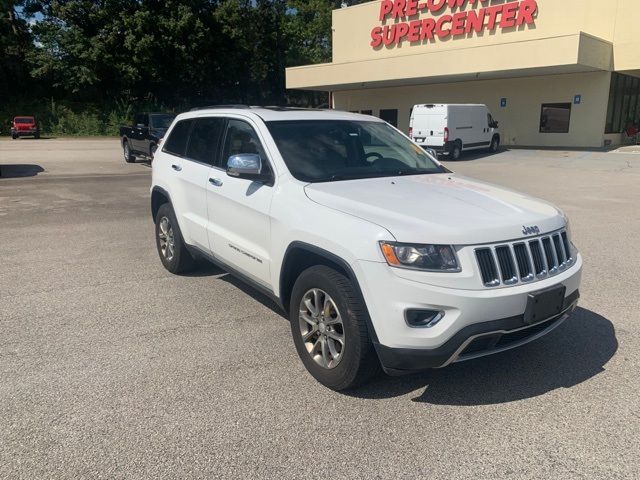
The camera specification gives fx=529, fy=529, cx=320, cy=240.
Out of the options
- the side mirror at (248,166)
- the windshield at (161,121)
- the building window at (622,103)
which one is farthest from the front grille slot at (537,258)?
the building window at (622,103)

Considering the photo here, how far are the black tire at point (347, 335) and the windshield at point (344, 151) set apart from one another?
83 centimetres

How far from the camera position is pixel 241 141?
4.52 m

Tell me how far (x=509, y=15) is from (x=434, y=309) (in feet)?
91.6

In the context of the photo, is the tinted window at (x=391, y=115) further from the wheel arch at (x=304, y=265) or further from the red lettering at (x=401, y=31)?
the wheel arch at (x=304, y=265)

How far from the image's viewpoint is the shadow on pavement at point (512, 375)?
3.38 metres

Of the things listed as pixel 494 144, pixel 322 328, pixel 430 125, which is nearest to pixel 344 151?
pixel 322 328

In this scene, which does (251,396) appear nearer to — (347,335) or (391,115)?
(347,335)

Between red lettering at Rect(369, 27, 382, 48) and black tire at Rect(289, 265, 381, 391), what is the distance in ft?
105

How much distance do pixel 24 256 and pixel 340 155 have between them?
182 inches

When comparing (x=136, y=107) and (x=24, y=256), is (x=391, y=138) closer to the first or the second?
(x=24, y=256)

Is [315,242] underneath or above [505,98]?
underneath

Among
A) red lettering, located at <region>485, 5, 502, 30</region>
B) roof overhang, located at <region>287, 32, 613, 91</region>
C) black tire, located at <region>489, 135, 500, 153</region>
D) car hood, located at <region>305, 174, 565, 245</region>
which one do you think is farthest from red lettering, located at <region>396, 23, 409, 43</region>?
car hood, located at <region>305, 174, 565, 245</region>

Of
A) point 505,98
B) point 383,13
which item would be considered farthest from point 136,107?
point 505,98

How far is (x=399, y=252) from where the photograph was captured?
2.95m
